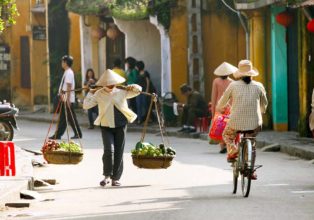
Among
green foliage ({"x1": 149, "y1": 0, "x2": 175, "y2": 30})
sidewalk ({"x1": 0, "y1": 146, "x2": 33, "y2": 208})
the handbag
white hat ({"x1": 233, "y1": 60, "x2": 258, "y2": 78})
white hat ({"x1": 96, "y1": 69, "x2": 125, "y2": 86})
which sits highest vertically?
green foliage ({"x1": 149, "y1": 0, "x2": 175, "y2": 30})

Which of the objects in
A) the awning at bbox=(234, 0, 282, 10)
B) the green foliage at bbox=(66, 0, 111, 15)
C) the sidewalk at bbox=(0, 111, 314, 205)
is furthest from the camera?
the green foliage at bbox=(66, 0, 111, 15)

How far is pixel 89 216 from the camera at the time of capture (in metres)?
11.5

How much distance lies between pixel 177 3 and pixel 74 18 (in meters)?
11.4

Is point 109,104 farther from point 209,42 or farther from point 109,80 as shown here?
point 209,42

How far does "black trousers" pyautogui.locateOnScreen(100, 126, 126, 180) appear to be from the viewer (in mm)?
15039

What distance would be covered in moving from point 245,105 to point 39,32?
2777 centimetres

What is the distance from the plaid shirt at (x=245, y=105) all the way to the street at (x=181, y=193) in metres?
0.84

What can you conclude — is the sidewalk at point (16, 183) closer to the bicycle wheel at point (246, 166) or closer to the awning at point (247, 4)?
the bicycle wheel at point (246, 166)

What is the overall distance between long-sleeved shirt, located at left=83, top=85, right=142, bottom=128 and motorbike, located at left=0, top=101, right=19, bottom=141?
7530 mm

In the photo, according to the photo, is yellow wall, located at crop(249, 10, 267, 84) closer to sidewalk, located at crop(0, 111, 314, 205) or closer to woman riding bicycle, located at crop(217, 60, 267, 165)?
sidewalk, located at crop(0, 111, 314, 205)

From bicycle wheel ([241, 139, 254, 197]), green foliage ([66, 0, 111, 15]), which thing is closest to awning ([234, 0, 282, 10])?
green foliage ([66, 0, 111, 15])

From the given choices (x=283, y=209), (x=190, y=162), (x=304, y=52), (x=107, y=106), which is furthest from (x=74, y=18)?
(x=283, y=209)

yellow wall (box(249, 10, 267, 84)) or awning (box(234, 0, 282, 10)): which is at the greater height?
awning (box(234, 0, 282, 10))

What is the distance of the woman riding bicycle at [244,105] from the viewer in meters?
13.6
